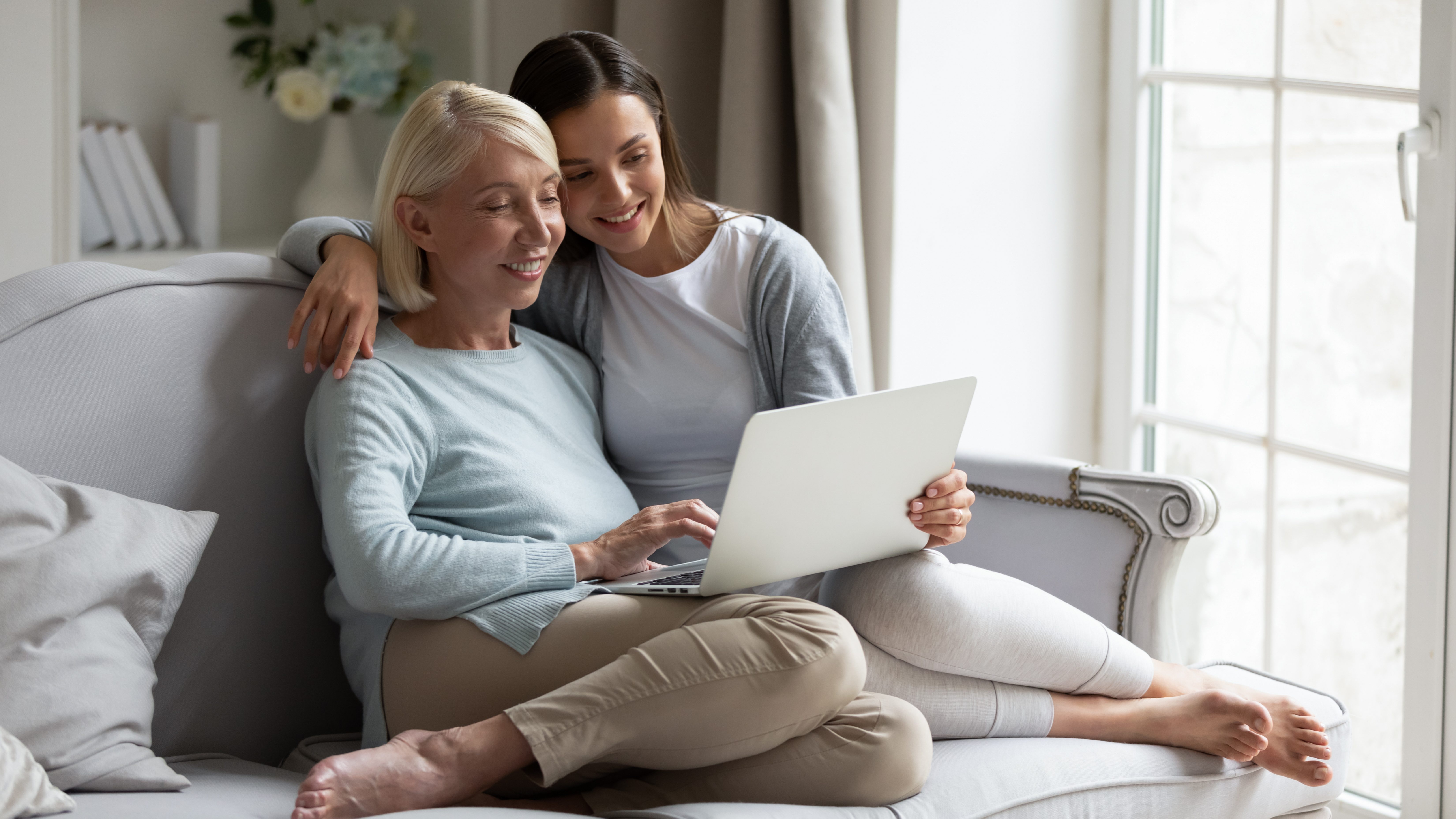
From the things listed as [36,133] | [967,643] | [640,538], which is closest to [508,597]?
[640,538]

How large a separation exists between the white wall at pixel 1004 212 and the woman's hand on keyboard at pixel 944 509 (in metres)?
0.96

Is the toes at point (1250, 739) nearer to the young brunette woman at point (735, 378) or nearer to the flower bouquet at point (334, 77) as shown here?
the young brunette woman at point (735, 378)

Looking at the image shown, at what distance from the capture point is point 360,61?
2717 millimetres

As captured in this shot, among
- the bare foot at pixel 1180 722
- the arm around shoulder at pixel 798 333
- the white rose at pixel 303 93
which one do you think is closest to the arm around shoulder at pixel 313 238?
the arm around shoulder at pixel 798 333

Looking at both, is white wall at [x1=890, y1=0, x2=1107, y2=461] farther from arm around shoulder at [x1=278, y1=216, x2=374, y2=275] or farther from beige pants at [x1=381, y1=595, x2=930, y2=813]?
beige pants at [x1=381, y1=595, x2=930, y2=813]

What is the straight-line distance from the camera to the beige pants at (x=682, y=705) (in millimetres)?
1201

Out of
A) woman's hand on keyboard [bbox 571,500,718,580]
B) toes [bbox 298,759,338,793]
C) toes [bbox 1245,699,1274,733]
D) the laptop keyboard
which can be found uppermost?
woman's hand on keyboard [bbox 571,500,718,580]

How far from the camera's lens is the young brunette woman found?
1.40 meters

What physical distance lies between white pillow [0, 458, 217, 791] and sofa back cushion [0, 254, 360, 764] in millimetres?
89

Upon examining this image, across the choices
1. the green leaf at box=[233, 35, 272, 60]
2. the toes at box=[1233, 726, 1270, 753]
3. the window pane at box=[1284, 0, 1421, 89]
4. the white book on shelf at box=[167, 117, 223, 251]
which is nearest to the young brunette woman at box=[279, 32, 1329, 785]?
the toes at box=[1233, 726, 1270, 753]

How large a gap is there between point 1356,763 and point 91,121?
8.66ft

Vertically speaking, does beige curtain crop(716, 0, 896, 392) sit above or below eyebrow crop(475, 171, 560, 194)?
above

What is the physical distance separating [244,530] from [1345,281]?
173 cm

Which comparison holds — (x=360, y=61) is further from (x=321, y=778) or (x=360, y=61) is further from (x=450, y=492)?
(x=321, y=778)
